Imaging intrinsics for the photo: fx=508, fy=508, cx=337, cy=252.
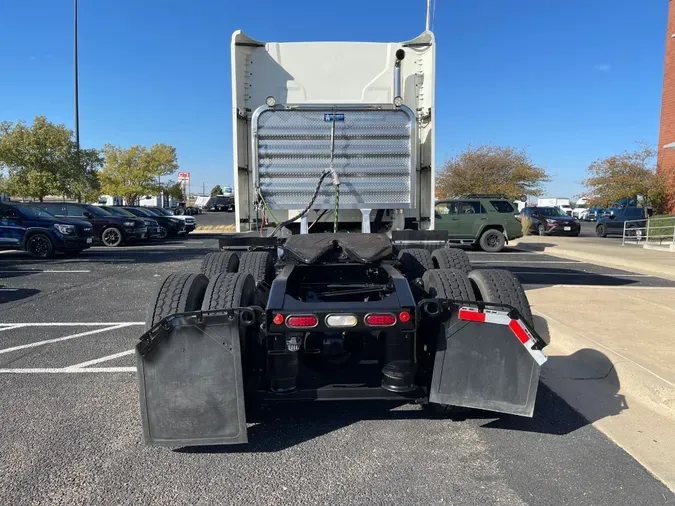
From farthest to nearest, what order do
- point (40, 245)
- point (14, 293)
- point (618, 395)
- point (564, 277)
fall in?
point (40, 245), point (564, 277), point (14, 293), point (618, 395)

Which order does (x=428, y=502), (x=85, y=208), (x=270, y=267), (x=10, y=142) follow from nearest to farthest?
(x=428, y=502)
(x=270, y=267)
(x=85, y=208)
(x=10, y=142)

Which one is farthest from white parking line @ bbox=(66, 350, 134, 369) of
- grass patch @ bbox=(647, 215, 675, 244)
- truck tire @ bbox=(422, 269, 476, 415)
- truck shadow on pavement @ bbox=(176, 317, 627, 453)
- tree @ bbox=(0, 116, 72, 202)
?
tree @ bbox=(0, 116, 72, 202)

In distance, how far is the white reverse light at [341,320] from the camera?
3164 millimetres

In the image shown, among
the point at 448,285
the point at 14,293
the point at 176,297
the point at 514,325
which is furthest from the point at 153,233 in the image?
the point at 514,325

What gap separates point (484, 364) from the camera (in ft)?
10.9

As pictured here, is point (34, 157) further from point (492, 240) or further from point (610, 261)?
point (610, 261)

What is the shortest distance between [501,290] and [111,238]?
18035mm

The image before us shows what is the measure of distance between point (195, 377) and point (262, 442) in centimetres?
70

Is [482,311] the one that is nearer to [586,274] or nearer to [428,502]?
[428,502]

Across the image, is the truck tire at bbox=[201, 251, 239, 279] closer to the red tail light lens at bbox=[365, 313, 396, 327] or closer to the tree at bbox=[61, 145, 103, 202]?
the red tail light lens at bbox=[365, 313, 396, 327]

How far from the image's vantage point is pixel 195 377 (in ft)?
10.3

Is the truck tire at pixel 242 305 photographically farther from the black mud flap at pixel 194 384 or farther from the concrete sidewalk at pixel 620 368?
the concrete sidewalk at pixel 620 368

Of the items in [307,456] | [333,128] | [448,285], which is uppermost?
[333,128]

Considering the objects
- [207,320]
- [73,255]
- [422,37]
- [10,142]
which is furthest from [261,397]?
[10,142]
